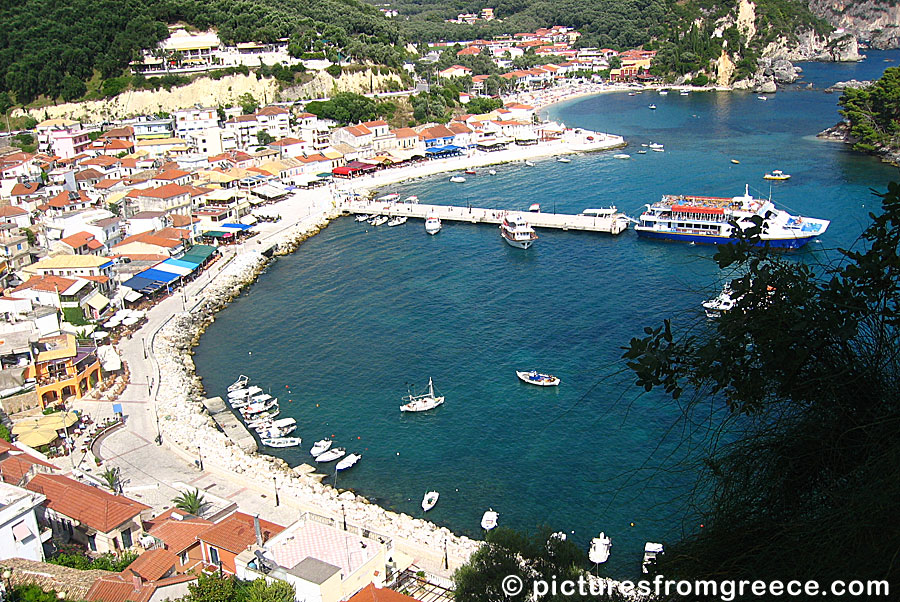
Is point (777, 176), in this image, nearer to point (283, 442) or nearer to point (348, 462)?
point (348, 462)

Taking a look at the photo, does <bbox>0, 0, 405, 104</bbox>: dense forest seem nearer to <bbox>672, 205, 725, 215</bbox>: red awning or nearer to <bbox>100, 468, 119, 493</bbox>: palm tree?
<bbox>672, 205, 725, 215</bbox>: red awning

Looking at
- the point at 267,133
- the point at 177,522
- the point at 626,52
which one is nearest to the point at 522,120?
the point at 267,133

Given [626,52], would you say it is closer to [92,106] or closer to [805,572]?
[92,106]

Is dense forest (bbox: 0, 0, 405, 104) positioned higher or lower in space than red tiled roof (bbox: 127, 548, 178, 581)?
higher

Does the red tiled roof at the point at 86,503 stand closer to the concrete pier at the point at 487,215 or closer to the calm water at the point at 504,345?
the calm water at the point at 504,345

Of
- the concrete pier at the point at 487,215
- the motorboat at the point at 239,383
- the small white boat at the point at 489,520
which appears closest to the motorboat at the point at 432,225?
the concrete pier at the point at 487,215

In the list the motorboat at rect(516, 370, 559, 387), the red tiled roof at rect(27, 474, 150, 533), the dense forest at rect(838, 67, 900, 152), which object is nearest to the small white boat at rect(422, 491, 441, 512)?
the motorboat at rect(516, 370, 559, 387)

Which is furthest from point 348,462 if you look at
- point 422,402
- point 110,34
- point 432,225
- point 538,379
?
point 110,34
